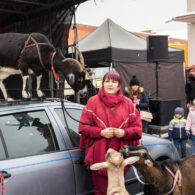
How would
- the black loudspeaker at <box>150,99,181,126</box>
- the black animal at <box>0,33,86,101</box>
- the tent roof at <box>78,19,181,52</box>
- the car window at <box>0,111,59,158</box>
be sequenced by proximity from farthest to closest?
1. the tent roof at <box>78,19,181,52</box>
2. the black loudspeaker at <box>150,99,181,126</box>
3. the black animal at <box>0,33,86,101</box>
4. the car window at <box>0,111,59,158</box>

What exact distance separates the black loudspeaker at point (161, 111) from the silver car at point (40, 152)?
243 inches

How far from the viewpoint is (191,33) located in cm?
1714

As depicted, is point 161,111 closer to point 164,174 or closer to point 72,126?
point 72,126

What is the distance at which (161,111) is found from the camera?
933cm

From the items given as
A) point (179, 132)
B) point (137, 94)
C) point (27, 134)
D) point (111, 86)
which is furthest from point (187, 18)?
point (27, 134)

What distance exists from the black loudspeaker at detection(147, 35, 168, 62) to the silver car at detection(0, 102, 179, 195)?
7058 millimetres

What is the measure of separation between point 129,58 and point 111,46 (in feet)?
Result: 3.52

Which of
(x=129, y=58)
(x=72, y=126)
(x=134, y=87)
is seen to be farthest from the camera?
(x=129, y=58)

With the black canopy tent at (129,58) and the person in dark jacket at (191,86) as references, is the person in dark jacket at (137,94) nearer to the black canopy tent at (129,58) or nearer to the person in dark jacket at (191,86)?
the person in dark jacket at (191,86)

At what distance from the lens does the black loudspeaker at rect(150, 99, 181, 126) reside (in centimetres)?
934

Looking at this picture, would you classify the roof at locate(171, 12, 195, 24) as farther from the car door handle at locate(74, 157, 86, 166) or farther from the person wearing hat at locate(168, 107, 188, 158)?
the car door handle at locate(74, 157, 86, 166)

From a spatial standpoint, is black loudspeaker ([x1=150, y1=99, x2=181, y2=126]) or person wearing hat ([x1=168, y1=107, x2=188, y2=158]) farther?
black loudspeaker ([x1=150, y1=99, x2=181, y2=126])

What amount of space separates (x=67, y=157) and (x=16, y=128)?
0.59 metres

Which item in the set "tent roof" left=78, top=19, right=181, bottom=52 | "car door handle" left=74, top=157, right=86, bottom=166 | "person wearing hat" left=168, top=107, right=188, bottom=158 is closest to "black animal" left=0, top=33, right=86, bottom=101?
"car door handle" left=74, top=157, right=86, bottom=166
